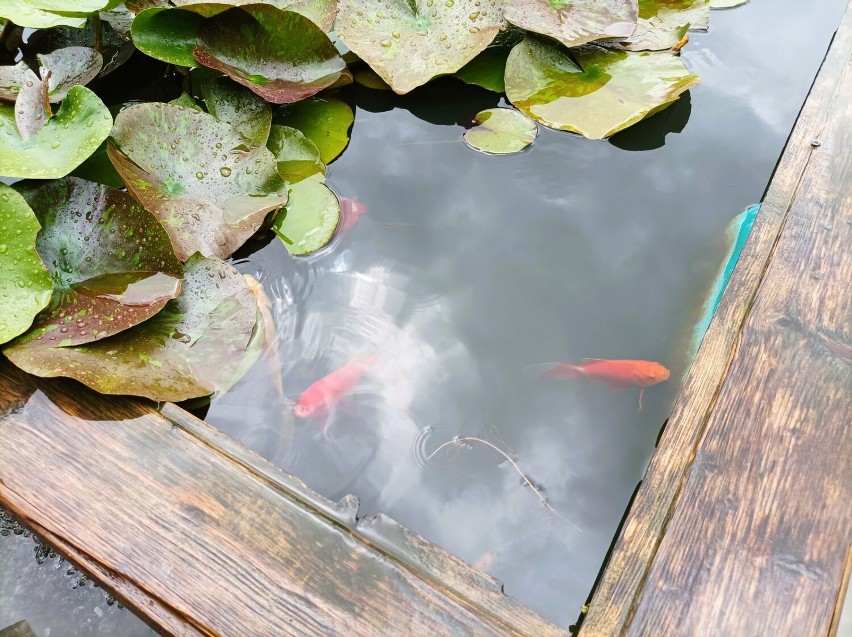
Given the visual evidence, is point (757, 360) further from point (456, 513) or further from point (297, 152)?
point (297, 152)

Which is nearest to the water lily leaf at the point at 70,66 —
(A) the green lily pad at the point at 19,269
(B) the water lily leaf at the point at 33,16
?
(B) the water lily leaf at the point at 33,16

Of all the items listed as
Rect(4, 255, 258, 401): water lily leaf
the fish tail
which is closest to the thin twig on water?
the fish tail

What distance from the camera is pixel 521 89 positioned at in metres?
1.70

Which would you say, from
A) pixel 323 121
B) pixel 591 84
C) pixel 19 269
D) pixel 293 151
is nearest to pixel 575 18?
pixel 591 84

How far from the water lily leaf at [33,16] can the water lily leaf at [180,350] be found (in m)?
0.63

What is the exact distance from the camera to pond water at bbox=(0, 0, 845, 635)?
3.61 ft

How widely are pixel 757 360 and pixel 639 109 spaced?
2.77ft

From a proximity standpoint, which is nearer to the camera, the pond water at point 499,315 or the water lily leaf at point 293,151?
the pond water at point 499,315

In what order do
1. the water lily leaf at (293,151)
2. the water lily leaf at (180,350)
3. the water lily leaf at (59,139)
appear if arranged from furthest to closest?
1. the water lily leaf at (293,151)
2. the water lily leaf at (59,139)
3. the water lily leaf at (180,350)

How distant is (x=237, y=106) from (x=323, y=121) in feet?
0.79

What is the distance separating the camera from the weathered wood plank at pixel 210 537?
816 millimetres

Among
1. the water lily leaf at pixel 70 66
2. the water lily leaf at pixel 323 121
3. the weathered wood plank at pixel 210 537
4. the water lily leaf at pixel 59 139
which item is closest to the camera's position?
the weathered wood plank at pixel 210 537

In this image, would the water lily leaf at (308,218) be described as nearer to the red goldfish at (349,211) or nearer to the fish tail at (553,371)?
the red goldfish at (349,211)

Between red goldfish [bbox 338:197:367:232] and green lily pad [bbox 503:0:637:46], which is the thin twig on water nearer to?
red goldfish [bbox 338:197:367:232]
